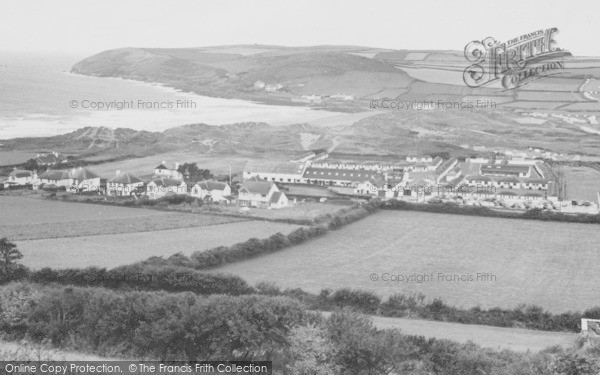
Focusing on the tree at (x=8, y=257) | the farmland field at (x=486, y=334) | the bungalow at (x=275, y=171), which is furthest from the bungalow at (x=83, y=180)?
the farmland field at (x=486, y=334)

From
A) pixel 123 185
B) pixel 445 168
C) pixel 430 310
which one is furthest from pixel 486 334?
pixel 445 168

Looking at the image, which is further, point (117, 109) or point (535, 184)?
point (117, 109)

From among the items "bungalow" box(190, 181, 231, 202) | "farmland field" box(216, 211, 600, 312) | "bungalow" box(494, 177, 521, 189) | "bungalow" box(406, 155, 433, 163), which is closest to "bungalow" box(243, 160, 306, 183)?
"bungalow" box(190, 181, 231, 202)

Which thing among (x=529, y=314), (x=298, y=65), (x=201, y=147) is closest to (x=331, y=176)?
(x=201, y=147)

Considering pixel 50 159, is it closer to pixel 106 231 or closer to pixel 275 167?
pixel 275 167

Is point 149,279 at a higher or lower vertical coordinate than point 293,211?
lower

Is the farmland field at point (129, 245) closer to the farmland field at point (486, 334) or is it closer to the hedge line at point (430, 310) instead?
the hedge line at point (430, 310)
